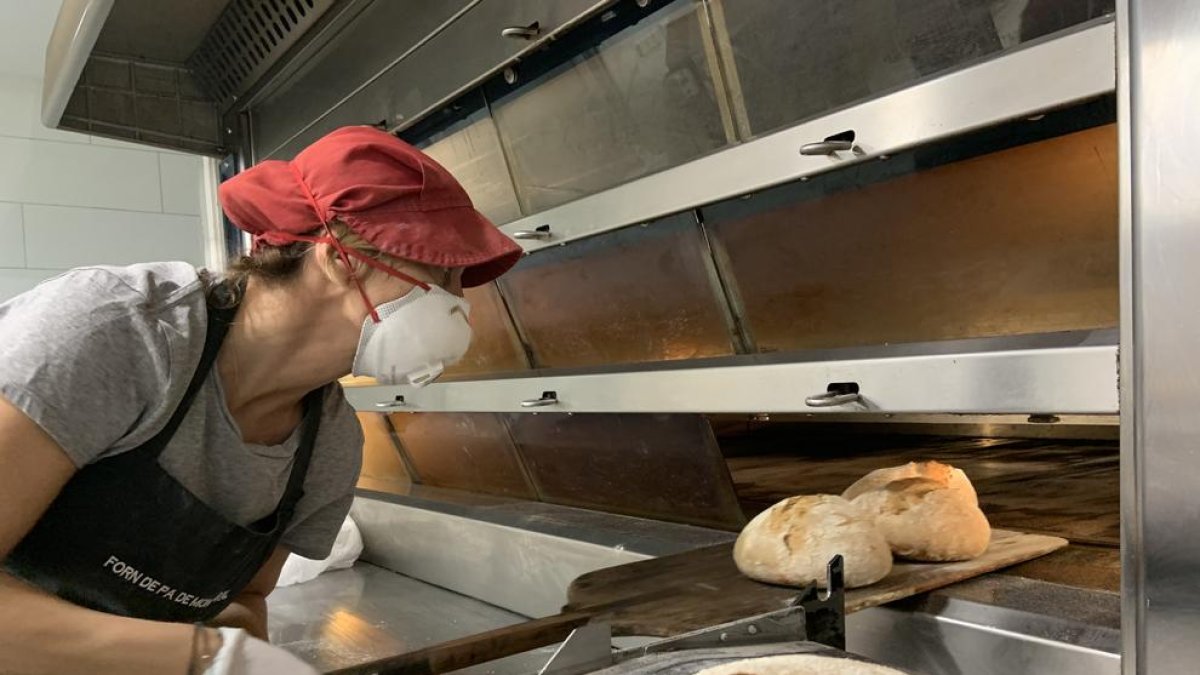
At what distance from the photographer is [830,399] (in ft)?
3.65

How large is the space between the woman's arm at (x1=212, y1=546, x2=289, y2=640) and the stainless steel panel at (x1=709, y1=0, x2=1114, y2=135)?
1056 millimetres

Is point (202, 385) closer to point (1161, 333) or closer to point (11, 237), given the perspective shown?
point (1161, 333)

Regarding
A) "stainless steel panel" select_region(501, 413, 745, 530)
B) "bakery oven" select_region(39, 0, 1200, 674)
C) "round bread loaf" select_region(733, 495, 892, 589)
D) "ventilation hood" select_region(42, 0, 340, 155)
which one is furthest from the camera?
"ventilation hood" select_region(42, 0, 340, 155)

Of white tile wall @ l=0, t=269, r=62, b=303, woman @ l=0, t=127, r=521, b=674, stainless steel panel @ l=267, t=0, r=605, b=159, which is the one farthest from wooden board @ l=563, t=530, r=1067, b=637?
white tile wall @ l=0, t=269, r=62, b=303

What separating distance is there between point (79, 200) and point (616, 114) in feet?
10.2

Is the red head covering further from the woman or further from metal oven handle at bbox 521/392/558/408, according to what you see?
metal oven handle at bbox 521/392/558/408

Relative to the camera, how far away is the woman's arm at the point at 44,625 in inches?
33.7

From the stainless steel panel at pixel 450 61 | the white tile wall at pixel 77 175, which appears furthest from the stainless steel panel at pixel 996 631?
the white tile wall at pixel 77 175

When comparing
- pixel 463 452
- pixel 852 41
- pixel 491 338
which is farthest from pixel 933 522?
pixel 463 452

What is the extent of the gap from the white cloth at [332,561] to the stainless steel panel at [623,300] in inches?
30.0

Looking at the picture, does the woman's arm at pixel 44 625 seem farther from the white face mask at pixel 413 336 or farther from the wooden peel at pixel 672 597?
the white face mask at pixel 413 336

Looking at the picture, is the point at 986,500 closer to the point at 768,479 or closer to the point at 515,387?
the point at 768,479

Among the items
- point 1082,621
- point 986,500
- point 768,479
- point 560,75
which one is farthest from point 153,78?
point 1082,621

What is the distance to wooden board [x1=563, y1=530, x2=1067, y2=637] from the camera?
3.36 ft
